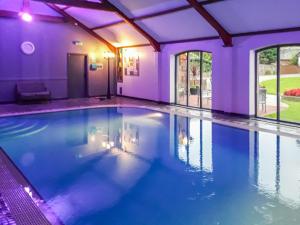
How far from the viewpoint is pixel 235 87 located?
387 inches

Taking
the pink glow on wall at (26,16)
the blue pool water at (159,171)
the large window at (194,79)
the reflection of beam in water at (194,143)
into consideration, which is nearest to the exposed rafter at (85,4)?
the pink glow on wall at (26,16)

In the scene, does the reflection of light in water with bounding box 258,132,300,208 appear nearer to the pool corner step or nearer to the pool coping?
the pool coping

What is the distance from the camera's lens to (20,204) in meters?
4.02

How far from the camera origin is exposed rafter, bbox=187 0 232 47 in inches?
343

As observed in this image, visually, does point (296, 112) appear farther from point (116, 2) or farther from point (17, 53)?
point (17, 53)

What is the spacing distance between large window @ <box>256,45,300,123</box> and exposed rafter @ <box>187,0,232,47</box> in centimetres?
92

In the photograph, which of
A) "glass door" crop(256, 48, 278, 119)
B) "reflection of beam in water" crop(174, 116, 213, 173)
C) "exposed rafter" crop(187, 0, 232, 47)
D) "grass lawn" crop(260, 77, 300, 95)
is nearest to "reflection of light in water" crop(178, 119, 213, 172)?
"reflection of beam in water" crop(174, 116, 213, 173)

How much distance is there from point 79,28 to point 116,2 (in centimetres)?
413

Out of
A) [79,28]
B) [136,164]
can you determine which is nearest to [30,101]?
[79,28]

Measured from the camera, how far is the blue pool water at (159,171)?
12.7 ft

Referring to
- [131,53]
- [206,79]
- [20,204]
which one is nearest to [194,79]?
[206,79]

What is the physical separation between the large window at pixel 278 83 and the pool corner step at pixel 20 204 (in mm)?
6811

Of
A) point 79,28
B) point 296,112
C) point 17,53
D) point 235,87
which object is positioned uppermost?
point 79,28

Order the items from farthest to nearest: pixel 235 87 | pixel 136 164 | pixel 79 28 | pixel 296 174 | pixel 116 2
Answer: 1. pixel 79 28
2. pixel 116 2
3. pixel 235 87
4. pixel 136 164
5. pixel 296 174
